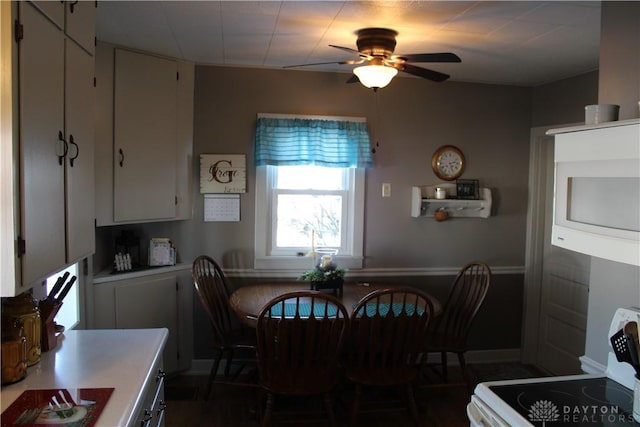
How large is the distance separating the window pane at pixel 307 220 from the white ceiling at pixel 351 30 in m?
1.06

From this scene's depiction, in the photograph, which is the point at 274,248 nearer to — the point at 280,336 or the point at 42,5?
the point at 280,336

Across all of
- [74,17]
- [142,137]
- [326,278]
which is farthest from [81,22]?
[326,278]

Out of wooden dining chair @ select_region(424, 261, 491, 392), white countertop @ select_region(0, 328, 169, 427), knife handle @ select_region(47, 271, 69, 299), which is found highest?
knife handle @ select_region(47, 271, 69, 299)

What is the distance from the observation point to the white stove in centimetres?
151

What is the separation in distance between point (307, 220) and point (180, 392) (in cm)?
157

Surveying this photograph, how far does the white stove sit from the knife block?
1.66 m

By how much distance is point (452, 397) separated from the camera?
3.38 meters

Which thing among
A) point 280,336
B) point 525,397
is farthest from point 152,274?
point 525,397

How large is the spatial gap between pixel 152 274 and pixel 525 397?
2.55m

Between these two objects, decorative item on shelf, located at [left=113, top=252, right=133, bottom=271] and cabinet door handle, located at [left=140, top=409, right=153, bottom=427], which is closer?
cabinet door handle, located at [left=140, top=409, right=153, bottom=427]

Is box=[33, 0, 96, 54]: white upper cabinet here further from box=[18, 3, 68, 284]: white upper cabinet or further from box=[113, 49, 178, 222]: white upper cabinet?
box=[113, 49, 178, 222]: white upper cabinet

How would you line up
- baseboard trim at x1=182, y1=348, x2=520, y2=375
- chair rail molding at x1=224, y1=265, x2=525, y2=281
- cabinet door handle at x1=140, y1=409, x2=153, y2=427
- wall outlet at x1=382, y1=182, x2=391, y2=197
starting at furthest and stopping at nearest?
baseboard trim at x1=182, y1=348, x2=520, y2=375
wall outlet at x1=382, y1=182, x2=391, y2=197
chair rail molding at x1=224, y1=265, x2=525, y2=281
cabinet door handle at x1=140, y1=409, x2=153, y2=427

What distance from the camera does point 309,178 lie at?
3.76 m

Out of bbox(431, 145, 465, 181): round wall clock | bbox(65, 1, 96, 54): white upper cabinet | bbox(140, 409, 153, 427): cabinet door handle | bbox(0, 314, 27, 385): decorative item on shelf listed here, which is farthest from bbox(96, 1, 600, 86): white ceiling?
bbox(140, 409, 153, 427): cabinet door handle
